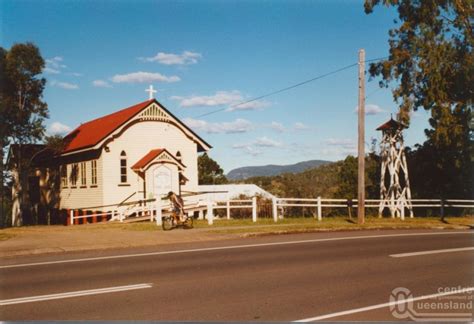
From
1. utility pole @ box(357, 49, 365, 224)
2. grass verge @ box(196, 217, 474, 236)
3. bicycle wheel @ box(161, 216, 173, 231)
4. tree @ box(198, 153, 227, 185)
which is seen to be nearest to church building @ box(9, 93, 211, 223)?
grass verge @ box(196, 217, 474, 236)

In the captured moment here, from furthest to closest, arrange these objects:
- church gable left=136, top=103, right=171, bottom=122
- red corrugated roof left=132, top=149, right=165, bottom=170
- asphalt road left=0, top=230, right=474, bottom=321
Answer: church gable left=136, top=103, right=171, bottom=122
red corrugated roof left=132, top=149, right=165, bottom=170
asphalt road left=0, top=230, right=474, bottom=321

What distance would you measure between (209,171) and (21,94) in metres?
46.0

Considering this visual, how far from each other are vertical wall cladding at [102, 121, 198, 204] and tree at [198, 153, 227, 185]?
3746 cm

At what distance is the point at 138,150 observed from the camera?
3153cm

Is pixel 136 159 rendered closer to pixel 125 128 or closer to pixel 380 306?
pixel 125 128

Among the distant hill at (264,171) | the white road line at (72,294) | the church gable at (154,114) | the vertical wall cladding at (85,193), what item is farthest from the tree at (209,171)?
the white road line at (72,294)

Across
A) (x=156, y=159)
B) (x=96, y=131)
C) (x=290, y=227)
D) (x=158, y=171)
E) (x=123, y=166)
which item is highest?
(x=96, y=131)

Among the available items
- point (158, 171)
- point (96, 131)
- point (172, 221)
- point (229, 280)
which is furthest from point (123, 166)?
point (229, 280)

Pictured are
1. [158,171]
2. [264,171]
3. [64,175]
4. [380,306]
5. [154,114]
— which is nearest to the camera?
[380,306]

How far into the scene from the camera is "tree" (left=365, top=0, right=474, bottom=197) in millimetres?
31609

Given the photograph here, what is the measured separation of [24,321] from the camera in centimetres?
713

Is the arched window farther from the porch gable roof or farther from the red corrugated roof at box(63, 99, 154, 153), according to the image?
the red corrugated roof at box(63, 99, 154, 153)

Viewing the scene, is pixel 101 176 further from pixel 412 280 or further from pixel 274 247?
pixel 412 280

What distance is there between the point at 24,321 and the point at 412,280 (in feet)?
21.8
